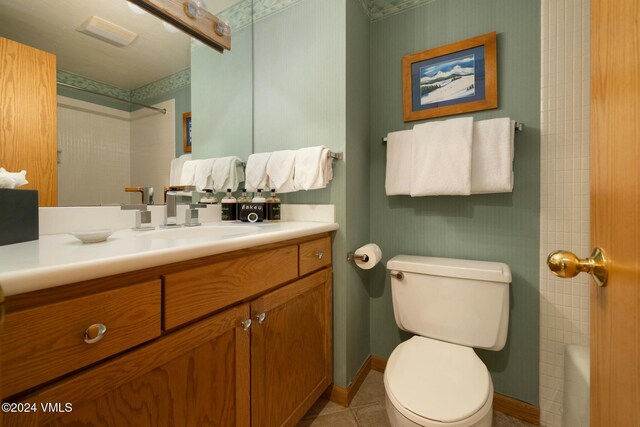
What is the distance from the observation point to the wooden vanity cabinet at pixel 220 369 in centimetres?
51

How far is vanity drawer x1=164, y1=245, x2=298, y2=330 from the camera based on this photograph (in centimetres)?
65

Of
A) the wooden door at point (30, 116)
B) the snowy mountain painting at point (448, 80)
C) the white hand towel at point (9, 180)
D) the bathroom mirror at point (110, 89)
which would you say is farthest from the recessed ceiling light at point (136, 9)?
the snowy mountain painting at point (448, 80)

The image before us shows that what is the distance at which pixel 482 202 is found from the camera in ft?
4.50

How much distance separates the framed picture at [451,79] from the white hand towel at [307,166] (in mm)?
608

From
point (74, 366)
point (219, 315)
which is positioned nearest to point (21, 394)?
point (74, 366)

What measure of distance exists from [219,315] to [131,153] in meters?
0.81

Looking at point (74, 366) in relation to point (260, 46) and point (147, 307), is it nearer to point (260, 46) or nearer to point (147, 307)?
point (147, 307)

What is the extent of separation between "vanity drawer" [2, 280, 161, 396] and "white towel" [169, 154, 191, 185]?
2.77ft

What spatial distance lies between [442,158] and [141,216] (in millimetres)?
1334

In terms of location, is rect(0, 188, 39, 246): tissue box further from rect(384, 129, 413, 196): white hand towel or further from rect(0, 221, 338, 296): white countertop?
rect(384, 129, 413, 196): white hand towel

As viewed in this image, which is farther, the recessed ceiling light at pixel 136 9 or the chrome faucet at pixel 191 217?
the chrome faucet at pixel 191 217

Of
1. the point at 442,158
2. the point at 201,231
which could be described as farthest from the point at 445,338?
the point at 201,231

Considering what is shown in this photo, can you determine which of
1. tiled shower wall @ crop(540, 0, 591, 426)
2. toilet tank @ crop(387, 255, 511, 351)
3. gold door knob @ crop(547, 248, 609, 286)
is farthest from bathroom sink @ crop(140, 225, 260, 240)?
tiled shower wall @ crop(540, 0, 591, 426)

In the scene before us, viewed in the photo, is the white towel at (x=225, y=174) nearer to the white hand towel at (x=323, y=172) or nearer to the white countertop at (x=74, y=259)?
the white hand towel at (x=323, y=172)
